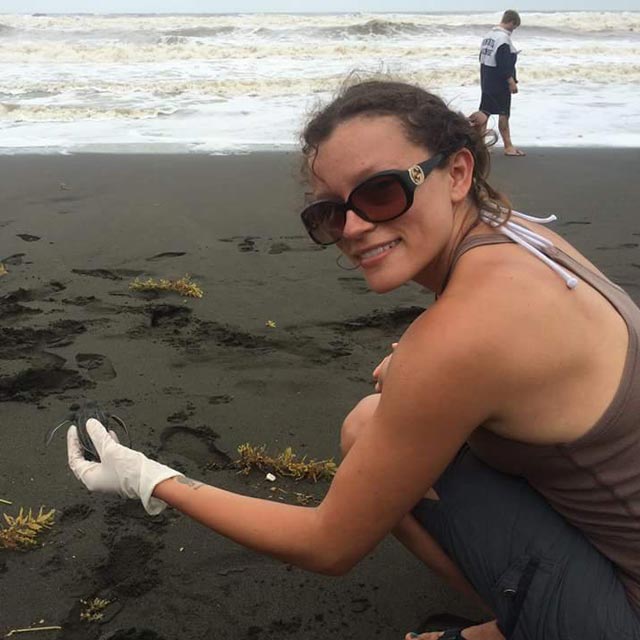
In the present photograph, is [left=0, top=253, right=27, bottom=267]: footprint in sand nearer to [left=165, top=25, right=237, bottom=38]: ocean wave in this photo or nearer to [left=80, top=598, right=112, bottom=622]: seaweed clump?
[left=80, top=598, right=112, bottom=622]: seaweed clump

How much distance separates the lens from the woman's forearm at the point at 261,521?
1.52 metres

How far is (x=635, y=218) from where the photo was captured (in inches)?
219

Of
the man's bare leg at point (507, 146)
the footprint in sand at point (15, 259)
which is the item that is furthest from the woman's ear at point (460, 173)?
the man's bare leg at point (507, 146)

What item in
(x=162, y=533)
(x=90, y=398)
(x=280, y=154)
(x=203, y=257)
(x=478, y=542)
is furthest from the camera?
(x=280, y=154)

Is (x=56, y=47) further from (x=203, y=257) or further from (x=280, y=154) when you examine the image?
(x=203, y=257)

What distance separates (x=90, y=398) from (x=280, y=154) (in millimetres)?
5548

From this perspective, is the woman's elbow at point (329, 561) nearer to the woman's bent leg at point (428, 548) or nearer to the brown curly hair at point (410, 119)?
the woman's bent leg at point (428, 548)

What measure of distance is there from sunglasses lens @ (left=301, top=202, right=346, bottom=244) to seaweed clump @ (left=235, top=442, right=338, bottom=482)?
1183 mm

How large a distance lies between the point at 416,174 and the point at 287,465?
1.50 m

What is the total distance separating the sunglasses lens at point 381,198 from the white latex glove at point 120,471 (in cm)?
80

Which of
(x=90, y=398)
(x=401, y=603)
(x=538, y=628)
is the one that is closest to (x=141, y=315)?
(x=90, y=398)

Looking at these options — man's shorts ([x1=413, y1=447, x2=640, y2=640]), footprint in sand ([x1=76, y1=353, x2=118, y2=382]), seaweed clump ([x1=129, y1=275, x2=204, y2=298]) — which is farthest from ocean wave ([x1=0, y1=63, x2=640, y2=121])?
man's shorts ([x1=413, y1=447, x2=640, y2=640])

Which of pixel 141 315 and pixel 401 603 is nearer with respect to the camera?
pixel 401 603

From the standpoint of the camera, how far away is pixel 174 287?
4141mm
